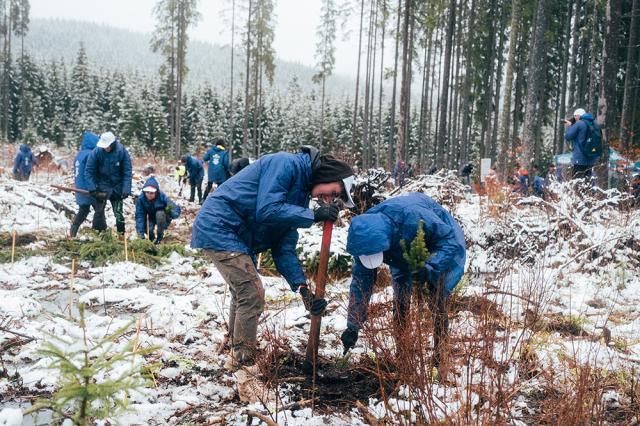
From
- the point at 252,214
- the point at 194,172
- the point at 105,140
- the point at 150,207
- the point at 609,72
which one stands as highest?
the point at 609,72

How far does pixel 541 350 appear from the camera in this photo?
11.9ft

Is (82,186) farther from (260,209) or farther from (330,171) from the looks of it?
(330,171)

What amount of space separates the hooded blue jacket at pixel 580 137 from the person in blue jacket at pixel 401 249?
20.2 feet

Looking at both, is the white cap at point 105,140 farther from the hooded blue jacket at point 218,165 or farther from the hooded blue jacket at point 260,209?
the hooded blue jacket at point 218,165

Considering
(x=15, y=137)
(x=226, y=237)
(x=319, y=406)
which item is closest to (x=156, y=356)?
(x=226, y=237)

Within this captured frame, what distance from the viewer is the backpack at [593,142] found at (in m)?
8.32

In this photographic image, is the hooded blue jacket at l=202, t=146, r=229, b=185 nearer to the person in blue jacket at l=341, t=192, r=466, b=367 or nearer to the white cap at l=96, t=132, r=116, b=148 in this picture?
the white cap at l=96, t=132, r=116, b=148

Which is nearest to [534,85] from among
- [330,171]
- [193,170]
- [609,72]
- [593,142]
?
[609,72]

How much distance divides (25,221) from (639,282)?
34.1 ft

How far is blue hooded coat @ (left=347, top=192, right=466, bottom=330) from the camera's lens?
310 centimetres

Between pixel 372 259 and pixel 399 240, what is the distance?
1.03 feet

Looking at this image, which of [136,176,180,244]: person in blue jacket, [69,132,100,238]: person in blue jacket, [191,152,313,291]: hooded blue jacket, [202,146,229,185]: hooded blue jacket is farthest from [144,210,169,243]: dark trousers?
[191,152,313,291]: hooded blue jacket

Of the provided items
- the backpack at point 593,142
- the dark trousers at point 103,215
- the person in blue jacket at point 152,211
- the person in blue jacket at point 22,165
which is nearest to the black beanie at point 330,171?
the person in blue jacket at point 152,211

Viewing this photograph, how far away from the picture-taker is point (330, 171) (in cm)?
336
